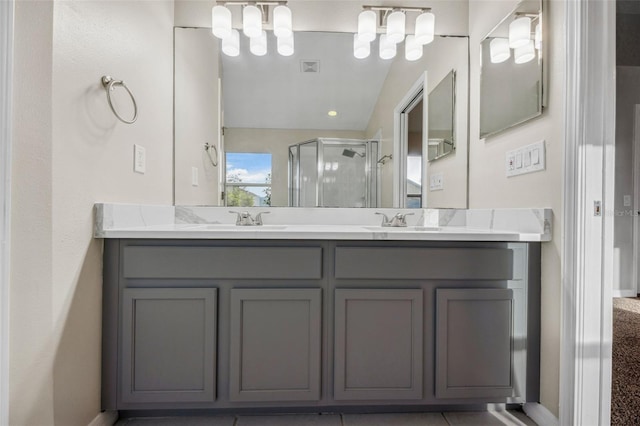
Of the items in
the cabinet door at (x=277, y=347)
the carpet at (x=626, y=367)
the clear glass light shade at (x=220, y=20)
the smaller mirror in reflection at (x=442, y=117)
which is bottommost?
the carpet at (x=626, y=367)

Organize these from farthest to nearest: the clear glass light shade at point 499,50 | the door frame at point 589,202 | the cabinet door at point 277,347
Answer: the clear glass light shade at point 499,50 → the cabinet door at point 277,347 → the door frame at point 589,202

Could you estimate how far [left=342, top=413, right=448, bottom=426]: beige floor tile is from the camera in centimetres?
135

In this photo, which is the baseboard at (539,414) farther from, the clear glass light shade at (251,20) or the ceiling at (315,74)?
the clear glass light shade at (251,20)

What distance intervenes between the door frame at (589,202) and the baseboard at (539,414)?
8cm

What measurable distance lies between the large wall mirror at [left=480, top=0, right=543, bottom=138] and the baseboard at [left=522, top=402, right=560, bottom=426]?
1.20m

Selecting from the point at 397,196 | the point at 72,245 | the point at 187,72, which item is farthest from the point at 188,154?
the point at 397,196

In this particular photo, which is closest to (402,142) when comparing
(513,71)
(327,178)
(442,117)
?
(442,117)

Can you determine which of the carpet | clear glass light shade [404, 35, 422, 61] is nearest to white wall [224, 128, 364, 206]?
clear glass light shade [404, 35, 422, 61]

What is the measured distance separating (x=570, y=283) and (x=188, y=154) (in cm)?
189

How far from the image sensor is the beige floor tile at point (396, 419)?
135 centimetres

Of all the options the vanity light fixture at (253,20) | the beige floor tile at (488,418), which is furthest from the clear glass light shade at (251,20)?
the beige floor tile at (488,418)

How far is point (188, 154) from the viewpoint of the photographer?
186cm

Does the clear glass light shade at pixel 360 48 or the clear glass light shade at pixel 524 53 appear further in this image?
the clear glass light shade at pixel 360 48

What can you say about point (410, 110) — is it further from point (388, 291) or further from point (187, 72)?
point (187, 72)
